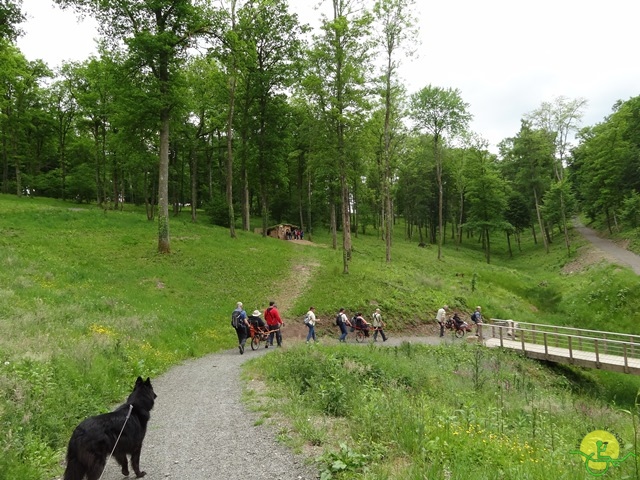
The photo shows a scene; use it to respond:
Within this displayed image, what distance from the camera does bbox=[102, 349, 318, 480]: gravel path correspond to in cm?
533

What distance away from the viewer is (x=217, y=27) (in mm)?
23234

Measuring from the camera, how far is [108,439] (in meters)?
4.79

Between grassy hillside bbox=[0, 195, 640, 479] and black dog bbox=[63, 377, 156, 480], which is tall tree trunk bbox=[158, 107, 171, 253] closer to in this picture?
grassy hillside bbox=[0, 195, 640, 479]

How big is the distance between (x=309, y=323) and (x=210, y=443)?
1173 centimetres

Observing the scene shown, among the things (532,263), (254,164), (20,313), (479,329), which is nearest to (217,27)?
(254,164)

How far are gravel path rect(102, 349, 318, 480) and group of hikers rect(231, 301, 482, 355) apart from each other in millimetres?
5362

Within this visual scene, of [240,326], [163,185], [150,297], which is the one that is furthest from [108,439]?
[163,185]

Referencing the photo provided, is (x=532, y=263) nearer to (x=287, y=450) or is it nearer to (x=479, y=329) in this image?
(x=479, y=329)

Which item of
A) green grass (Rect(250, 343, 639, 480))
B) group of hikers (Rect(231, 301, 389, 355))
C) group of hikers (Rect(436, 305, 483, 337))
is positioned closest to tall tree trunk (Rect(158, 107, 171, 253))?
group of hikers (Rect(231, 301, 389, 355))

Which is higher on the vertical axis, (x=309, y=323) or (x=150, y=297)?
(x=150, y=297)

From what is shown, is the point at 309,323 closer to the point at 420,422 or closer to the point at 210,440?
the point at 210,440

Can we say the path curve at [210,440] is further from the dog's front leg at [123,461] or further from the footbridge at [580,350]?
the footbridge at [580,350]

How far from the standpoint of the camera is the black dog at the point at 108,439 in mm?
4469

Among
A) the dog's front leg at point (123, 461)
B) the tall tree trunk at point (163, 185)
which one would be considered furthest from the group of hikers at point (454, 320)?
the dog's front leg at point (123, 461)
